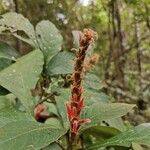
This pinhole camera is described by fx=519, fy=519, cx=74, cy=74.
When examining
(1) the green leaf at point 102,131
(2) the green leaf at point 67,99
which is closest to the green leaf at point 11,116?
(2) the green leaf at point 67,99

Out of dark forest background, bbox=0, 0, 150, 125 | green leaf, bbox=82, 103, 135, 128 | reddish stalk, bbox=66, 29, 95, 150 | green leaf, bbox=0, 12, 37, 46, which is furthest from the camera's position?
dark forest background, bbox=0, 0, 150, 125

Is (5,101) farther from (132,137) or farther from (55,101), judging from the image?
(132,137)

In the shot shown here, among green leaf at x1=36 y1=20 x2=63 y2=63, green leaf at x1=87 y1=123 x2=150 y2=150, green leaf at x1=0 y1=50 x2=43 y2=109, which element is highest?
green leaf at x1=36 y1=20 x2=63 y2=63

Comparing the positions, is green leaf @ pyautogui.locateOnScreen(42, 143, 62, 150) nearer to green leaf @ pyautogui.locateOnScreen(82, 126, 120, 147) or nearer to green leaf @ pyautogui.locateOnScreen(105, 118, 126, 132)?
green leaf @ pyautogui.locateOnScreen(82, 126, 120, 147)

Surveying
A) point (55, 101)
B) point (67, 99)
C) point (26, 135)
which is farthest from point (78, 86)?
point (55, 101)

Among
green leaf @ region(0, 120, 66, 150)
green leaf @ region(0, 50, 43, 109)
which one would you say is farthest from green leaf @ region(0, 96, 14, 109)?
green leaf @ region(0, 120, 66, 150)

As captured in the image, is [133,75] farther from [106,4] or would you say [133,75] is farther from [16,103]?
[16,103]
